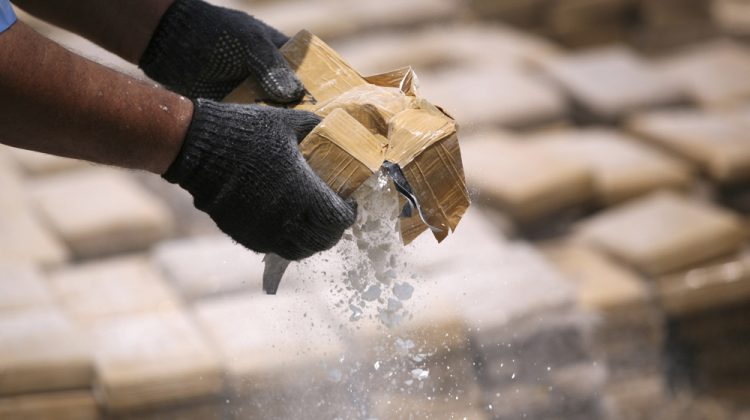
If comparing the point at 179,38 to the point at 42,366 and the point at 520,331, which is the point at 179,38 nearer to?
the point at 42,366

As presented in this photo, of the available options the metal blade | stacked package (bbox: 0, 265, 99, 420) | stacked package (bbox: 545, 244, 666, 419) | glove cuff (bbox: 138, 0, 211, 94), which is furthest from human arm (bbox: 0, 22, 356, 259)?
stacked package (bbox: 545, 244, 666, 419)

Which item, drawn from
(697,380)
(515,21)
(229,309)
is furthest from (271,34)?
(515,21)

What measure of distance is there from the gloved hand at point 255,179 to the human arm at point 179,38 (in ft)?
0.71

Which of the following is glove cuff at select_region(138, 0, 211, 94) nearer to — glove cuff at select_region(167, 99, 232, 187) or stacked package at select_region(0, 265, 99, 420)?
glove cuff at select_region(167, 99, 232, 187)

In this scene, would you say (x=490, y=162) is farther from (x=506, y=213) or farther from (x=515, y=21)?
(x=515, y=21)

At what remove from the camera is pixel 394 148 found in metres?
1.66

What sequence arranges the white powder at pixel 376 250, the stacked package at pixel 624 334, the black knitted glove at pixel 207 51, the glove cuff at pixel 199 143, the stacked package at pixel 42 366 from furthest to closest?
1. the stacked package at pixel 624 334
2. the stacked package at pixel 42 366
3. the black knitted glove at pixel 207 51
4. the white powder at pixel 376 250
5. the glove cuff at pixel 199 143

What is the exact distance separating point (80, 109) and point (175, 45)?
0.39 meters

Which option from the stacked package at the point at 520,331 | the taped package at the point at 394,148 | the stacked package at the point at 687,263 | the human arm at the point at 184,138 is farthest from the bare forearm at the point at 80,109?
the stacked package at the point at 687,263

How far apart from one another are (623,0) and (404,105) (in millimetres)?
4118

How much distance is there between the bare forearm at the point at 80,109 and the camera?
143cm

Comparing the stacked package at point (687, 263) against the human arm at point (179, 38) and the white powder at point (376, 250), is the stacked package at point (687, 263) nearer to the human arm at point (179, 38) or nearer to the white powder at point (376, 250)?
the white powder at point (376, 250)

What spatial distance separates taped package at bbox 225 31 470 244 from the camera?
1.64 m

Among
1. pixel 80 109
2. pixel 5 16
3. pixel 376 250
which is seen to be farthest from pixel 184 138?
pixel 376 250
